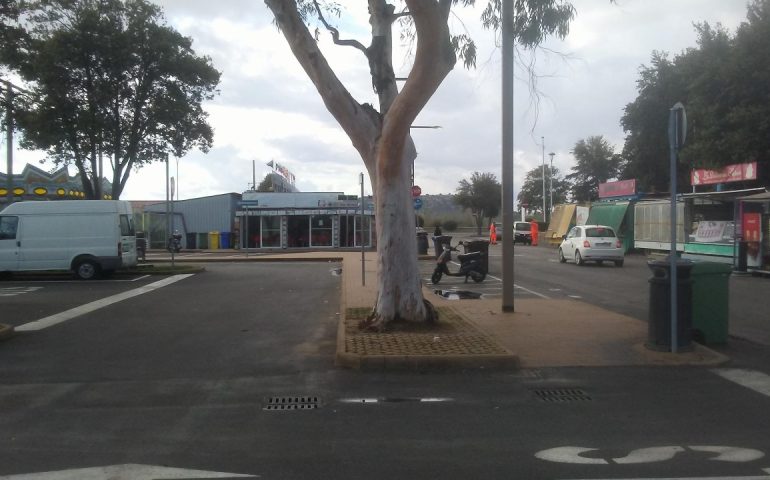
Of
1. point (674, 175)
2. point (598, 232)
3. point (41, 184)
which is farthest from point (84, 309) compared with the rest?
point (598, 232)

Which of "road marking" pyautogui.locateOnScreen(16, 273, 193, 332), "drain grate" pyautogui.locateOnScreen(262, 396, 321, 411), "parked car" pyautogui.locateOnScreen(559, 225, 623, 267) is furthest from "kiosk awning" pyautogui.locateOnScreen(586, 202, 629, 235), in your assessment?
"drain grate" pyautogui.locateOnScreen(262, 396, 321, 411)

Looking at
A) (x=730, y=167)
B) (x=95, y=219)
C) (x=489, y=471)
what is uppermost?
(x=730, y=167)

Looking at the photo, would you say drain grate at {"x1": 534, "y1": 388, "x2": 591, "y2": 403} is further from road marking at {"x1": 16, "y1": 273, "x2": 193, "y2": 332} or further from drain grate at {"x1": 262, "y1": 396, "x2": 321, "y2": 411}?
road marking at {"x1": 16, "y1": 273, "x2": 193, "y2": 332}

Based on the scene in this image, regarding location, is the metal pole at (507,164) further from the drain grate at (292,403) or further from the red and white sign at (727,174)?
the red and white sign at (727,174)

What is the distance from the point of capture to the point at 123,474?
5195 mm

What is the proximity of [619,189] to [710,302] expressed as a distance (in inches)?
1414

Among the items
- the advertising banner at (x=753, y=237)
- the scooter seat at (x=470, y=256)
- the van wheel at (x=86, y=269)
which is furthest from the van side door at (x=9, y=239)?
the advertising banner at (x=753, y=237)

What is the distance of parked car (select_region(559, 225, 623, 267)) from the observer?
88.2ft

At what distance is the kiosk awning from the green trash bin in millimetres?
28443

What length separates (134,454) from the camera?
5652mm

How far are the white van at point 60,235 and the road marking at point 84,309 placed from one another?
2.17 meters

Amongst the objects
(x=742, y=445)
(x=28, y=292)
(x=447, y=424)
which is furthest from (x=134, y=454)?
(x=28, y=292)

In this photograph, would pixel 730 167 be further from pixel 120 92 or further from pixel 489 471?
pixel 489 471

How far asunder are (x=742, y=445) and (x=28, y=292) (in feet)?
56.9
